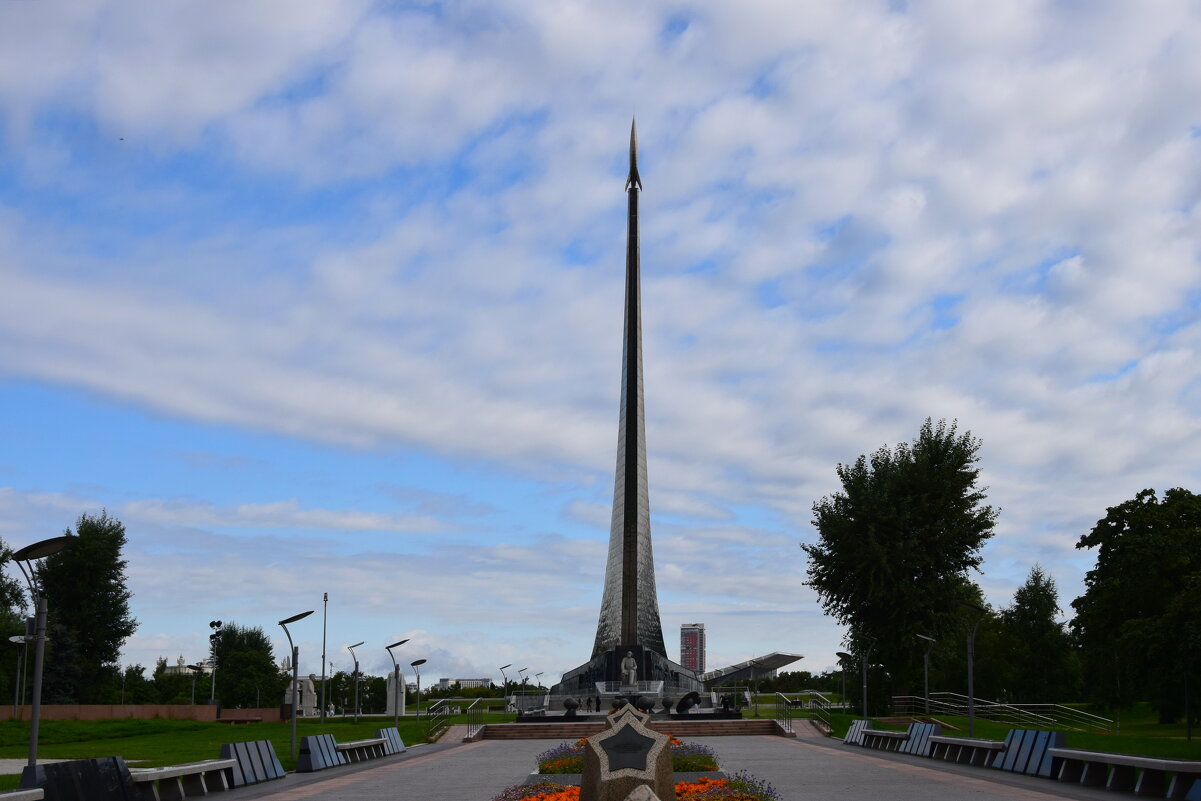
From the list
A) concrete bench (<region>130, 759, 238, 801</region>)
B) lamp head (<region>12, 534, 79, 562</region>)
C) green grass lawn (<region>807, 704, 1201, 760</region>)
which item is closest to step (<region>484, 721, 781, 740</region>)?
green grass lawn (<region>807, 704, 1201, 760</region>)

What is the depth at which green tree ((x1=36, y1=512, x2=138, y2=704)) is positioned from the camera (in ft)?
178

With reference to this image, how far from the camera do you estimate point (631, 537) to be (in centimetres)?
6259

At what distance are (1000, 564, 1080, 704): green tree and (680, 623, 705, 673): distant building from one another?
355 ft

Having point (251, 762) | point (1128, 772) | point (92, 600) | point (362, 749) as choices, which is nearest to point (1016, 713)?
point (362, 749)

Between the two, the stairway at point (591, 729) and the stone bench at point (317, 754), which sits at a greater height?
the stone bench at point (317, 754)

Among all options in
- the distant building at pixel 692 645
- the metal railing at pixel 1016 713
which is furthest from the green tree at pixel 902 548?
the distant building at pixel 692 645

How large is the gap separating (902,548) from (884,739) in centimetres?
1385

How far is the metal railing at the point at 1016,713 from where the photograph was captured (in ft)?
119

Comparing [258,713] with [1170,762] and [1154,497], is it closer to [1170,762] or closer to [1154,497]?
[1154,497]

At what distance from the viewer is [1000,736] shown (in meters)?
28.0

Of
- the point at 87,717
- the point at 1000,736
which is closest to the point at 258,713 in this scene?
the point at 87,717

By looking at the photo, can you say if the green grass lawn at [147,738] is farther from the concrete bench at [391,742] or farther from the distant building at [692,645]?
the distant building at [692,645]

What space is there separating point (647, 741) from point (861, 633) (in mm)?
31659

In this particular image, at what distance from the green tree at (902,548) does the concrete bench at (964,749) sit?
54.2ft
